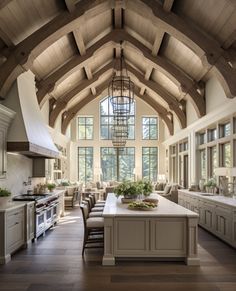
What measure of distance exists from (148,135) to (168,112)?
2495 millimetres

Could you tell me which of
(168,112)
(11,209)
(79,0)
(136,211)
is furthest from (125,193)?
(168,112)

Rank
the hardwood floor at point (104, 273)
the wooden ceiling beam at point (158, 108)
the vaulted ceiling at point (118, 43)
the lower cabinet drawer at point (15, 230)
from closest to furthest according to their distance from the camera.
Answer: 1. the hardwood floor at point (104, 273)
2. the lower cabinet drawer at point (15, 230)
3. the vaulted ceiling at point (118, 43)
4. the wooden ceiling beam at point (158, 108)

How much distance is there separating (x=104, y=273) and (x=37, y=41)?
4.89 metres

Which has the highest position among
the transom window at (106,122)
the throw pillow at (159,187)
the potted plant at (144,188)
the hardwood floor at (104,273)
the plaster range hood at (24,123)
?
the transom window at (106,122)

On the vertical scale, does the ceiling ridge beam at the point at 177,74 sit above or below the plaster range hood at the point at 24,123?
above

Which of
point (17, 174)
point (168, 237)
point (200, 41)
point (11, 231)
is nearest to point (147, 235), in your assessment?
point (168, 237)

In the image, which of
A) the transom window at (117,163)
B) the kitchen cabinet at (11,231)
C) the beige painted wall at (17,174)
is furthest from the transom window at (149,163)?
the kitchen cabinet at (11,231)

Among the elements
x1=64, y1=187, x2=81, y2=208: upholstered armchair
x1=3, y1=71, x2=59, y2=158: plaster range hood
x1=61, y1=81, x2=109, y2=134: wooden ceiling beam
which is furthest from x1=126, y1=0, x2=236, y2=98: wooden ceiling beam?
x1=61, y1=81, x2=109, y2=134: wooden ceiling beam

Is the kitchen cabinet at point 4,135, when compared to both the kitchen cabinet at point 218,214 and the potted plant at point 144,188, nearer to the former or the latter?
the potted plant at point 144,188

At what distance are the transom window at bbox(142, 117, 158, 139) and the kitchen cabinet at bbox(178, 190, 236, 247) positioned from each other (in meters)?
8.76

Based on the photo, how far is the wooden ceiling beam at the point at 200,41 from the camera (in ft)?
22.9

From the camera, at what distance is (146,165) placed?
17266 millimetres

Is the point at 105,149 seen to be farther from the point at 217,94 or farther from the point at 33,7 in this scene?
the point at 33,7

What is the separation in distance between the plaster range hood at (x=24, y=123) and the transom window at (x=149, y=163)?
32.7 ft
